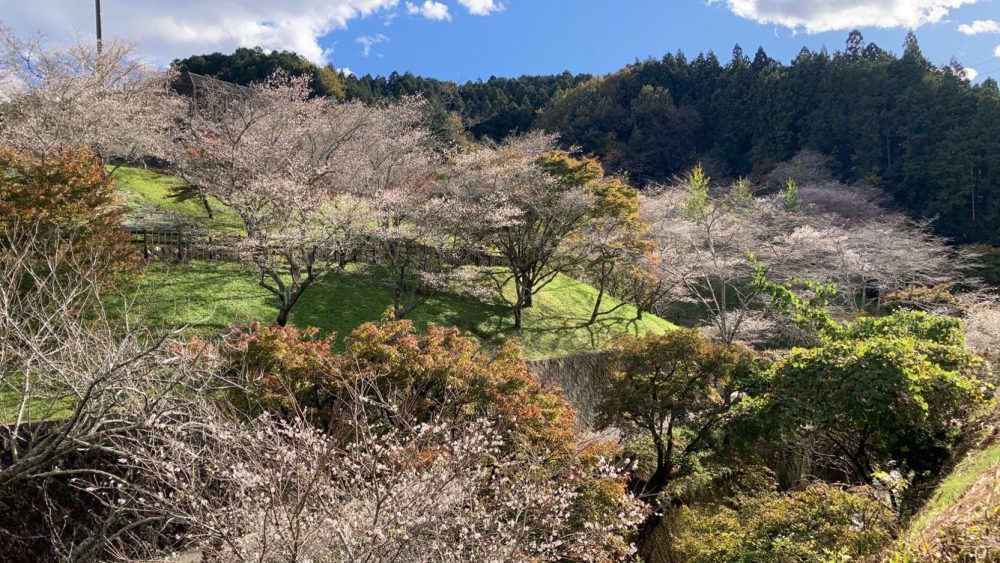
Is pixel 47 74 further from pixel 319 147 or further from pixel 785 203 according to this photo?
pixel 785 203

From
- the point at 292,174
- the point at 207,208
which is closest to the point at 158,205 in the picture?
the point at 207,208

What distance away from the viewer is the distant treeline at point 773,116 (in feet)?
103

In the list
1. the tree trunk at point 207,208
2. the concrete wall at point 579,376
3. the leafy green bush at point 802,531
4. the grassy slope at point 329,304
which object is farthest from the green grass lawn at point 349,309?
the leafy green bush at point 802,531

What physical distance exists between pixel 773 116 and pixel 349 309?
37584 mm

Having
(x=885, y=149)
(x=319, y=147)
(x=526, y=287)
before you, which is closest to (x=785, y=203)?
(x=885, y=149)

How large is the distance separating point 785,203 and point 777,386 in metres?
24.8

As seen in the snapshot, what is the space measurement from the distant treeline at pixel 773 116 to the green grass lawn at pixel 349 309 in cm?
1857

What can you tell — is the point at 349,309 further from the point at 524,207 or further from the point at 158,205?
the point at 158,205

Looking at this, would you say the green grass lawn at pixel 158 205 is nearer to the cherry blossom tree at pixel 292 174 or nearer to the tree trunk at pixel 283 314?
the cherry blossom tree at pixel 292 174

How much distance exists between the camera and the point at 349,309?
14844 millimetres

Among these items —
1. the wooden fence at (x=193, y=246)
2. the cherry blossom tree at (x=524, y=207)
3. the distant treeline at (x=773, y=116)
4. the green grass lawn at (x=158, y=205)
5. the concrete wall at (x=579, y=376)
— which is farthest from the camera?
the distant treeline at (x=773, y=116)

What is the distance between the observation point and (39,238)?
10430mm

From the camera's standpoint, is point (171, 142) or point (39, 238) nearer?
point (39, 238)

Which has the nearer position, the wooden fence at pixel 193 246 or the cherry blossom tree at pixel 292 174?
the cherry blossom tree at pixel 292 174
